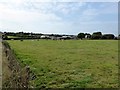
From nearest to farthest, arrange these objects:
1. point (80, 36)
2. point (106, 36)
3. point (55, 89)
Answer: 1. point (55, 89)
2. point (106, 36)
3. point (80, 36)

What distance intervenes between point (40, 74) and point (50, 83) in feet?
8.01

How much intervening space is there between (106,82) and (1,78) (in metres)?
4.77

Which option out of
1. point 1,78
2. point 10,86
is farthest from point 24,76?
point 10,86

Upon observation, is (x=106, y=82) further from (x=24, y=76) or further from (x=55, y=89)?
(x=24, y=76)

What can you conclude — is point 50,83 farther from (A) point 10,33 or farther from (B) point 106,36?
(A) point 10,33

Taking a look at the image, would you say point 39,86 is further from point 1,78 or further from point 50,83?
point 1,78

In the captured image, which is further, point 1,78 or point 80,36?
point 80,36

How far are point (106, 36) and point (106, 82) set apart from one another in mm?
80220

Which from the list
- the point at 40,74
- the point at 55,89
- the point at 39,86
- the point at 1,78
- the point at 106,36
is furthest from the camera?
the point at 106,36

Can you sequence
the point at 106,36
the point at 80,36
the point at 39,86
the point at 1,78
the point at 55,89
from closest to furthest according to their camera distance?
the point at 55,89
the point at 39,86
the point at 1,78
the point at 106,36
the point at 80,36

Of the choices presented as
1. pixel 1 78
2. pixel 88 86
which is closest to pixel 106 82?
pixel 88 86

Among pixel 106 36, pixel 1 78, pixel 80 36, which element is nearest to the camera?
pixel 1 78

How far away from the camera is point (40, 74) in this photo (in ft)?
47.1

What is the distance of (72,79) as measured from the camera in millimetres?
12555
